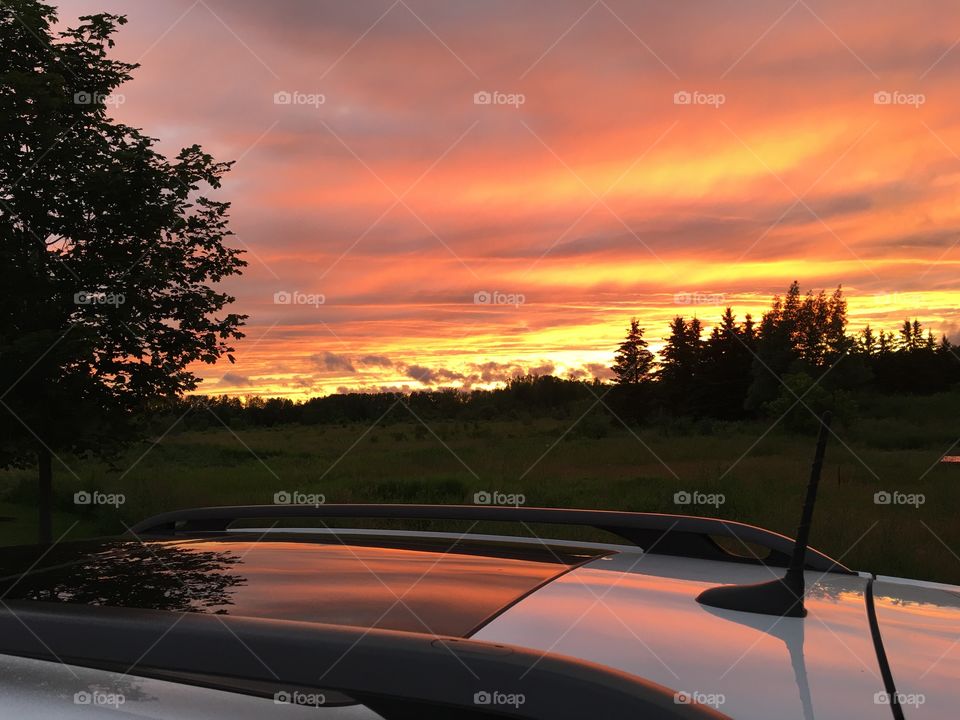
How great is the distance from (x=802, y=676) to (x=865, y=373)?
255 feet

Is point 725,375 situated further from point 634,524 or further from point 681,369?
point 634,524

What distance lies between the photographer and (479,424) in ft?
253

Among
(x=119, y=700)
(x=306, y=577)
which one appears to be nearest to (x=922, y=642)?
(x=306, y=577)

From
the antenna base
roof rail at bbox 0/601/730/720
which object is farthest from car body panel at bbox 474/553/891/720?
roof rail at bbox 0/601/730/720

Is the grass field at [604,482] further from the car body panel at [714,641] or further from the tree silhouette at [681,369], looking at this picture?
the tree silhouette at [681,369]

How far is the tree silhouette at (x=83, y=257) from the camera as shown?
11641 mm

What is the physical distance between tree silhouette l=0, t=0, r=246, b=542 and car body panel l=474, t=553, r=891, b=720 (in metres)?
10.9

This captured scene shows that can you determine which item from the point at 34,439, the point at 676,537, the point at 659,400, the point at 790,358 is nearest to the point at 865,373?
the point at 790,358

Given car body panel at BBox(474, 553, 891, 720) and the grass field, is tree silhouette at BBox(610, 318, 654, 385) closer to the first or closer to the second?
the grass field

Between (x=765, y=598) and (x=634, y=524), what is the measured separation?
882 mm

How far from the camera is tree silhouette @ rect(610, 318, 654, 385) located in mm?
78875

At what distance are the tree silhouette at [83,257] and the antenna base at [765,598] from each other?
11.1 m

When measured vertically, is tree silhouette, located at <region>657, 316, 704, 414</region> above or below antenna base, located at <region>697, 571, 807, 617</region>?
above

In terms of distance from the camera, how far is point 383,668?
3.84 ft
